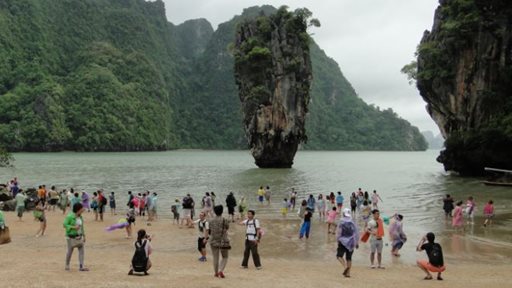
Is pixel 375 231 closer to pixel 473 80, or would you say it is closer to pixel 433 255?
pixel 433 255

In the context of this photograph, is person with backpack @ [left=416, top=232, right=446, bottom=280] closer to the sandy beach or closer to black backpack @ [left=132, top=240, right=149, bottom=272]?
the sandy beach

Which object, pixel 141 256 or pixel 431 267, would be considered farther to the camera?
pixel 431 267

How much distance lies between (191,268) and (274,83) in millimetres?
56647

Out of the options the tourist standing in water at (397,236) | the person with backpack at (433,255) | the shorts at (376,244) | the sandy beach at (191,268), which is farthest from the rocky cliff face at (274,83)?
the person with backpack at (433,255)

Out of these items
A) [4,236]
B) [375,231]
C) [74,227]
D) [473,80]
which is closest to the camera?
[74,227]

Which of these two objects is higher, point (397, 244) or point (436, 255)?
point (436, 255)

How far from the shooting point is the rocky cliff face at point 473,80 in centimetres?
4447

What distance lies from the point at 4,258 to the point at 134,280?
4.91 meters

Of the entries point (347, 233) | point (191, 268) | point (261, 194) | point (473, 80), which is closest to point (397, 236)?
point (347, 233)

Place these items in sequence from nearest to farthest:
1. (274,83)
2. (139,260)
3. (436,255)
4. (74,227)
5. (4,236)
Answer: (74,227) < (139,260) < (436,255) < (4,236) < (274,83)

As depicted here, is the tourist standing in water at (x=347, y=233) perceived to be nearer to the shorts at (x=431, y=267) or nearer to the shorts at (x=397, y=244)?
the shorts at (x=431, y=267)

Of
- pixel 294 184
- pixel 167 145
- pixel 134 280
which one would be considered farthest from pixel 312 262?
pixel 167 145

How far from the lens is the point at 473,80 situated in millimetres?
48219

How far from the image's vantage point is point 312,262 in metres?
14.7
